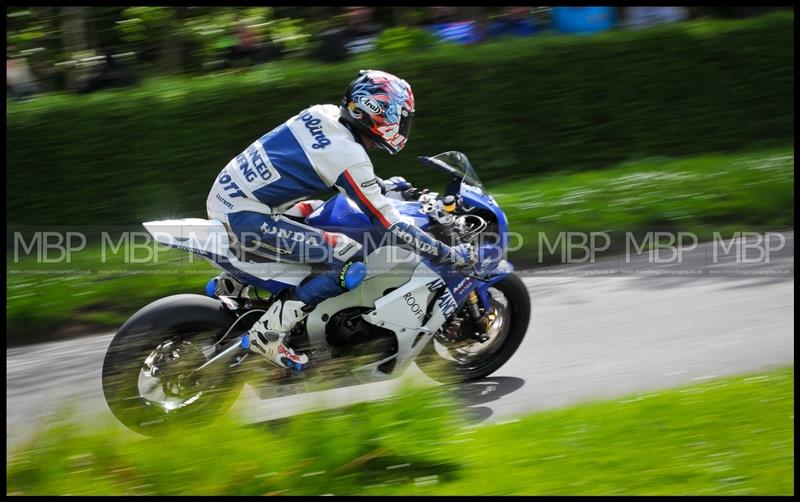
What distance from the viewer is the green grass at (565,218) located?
8117 mm

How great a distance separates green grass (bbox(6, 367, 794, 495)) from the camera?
423 centimetres

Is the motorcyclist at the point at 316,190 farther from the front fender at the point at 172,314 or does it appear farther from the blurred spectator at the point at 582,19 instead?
the blurred spectator at the point at 582,19

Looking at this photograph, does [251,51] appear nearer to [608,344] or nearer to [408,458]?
[608,344]

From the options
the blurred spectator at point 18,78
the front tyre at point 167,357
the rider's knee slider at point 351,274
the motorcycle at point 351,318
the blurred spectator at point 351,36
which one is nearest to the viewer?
the front tyre at point 167,357

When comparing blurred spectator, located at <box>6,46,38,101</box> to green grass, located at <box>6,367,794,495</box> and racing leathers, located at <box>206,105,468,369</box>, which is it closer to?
racing leathers, located at <box>206,105,468,369</box>

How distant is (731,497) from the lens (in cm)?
425

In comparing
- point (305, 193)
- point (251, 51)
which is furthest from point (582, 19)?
point (305, 193)

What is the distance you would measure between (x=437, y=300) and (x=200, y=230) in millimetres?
1403

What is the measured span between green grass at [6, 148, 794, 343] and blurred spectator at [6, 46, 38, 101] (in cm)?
245

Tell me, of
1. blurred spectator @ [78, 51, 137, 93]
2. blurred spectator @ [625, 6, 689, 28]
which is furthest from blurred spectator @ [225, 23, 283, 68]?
blurred spectator @ [625, 6, 689, 28]

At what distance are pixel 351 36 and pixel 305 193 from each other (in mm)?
6776

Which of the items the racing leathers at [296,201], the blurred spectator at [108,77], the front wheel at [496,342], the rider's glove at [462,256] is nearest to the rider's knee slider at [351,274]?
the racing leathers at [296,201]

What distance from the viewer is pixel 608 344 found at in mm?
6949

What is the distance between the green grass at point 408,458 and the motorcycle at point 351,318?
27.9 inches
